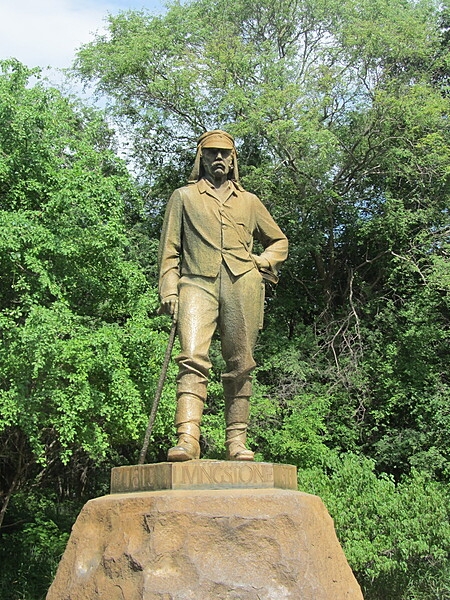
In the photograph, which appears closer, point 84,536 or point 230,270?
point 84,536

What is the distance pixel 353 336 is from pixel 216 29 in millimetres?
8264

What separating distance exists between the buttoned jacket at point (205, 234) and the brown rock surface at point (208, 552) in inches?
65.4

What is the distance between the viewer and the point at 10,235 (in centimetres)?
1254

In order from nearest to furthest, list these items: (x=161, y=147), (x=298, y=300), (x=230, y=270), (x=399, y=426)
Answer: (x=230, y=270)
(x=399, y=426)
(x=298, y=300)
(x=161, y=147)

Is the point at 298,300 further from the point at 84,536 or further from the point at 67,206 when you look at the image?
the point at 84,536

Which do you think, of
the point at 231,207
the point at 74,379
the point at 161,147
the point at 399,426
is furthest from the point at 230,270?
the point at 161,147

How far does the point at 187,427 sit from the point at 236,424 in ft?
1.83

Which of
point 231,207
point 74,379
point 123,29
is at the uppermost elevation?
point 123,29

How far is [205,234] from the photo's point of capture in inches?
232

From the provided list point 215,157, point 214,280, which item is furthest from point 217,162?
point 214,280

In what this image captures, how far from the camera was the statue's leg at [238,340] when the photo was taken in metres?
5.84

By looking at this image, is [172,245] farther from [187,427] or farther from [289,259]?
[289,259]

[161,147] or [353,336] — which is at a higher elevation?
[161,147]

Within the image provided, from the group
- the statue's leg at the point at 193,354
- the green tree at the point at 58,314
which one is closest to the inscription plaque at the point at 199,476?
the statue's leg at the point at 193,354
